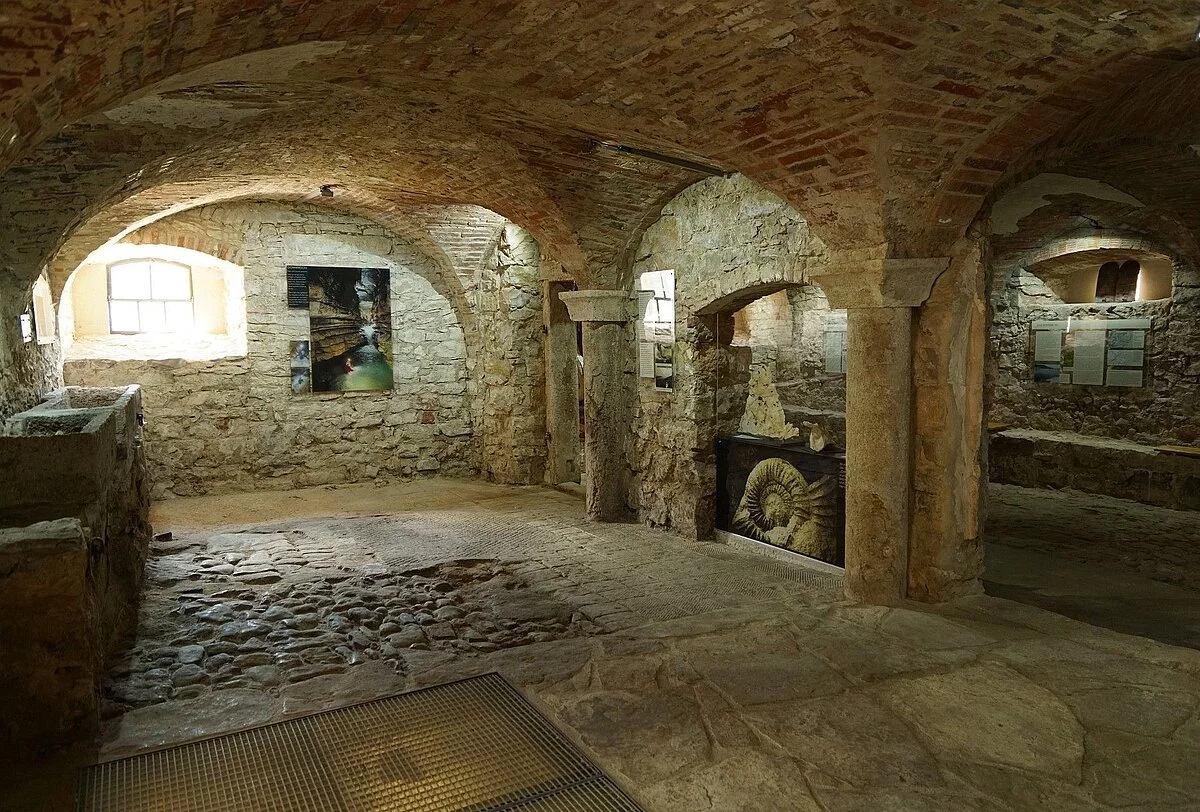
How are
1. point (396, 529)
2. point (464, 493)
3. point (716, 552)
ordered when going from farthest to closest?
point (464, 493) → point (396, 529) → point (716, 552)

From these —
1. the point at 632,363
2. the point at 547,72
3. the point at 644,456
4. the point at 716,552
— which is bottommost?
the point at 716,552

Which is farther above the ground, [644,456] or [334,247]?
[334,247]

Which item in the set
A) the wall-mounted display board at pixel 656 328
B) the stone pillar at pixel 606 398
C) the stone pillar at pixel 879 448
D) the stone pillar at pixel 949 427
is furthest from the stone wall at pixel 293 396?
the stone pillar at pixel 949 427

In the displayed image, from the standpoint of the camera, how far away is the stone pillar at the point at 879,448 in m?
4.69

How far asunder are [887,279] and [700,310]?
2294 mm

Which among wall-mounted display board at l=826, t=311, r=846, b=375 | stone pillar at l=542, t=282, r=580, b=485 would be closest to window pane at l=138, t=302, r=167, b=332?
stone pillar at l=542, t=282, r=580, b=485

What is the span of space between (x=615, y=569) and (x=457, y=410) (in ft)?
15.9

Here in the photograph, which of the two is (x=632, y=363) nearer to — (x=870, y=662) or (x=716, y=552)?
(x=716, y=552)

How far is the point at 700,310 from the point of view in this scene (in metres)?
6.68

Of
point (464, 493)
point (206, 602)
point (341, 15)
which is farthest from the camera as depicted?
point (464, 493)

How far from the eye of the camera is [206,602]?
200 inches

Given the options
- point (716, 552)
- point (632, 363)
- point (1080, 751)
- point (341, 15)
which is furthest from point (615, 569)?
point (341, 15)

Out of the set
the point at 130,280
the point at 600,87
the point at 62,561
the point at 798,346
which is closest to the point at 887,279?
the point at 600,87

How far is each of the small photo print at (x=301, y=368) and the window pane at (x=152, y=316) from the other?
4.81 ft
